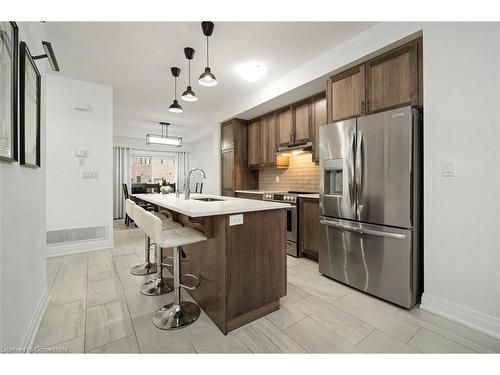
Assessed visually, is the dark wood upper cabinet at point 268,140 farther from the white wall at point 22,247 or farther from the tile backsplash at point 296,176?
the white wall at point 22,247

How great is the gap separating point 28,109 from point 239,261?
1748 millimetres

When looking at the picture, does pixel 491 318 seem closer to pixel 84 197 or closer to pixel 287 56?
pixel 287 56

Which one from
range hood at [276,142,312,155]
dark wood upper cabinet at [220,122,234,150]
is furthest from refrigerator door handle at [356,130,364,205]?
dark wood upper cabinet at [220,122,234,150]

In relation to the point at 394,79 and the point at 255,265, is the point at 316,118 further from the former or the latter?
the point at 255,265

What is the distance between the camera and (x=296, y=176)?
4141 mm

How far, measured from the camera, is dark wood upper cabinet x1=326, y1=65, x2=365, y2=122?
7.97 feet

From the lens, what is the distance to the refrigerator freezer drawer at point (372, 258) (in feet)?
6.40

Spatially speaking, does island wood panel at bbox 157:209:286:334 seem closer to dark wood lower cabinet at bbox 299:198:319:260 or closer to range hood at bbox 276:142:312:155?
dark wood lower cabinet at bbox 299:198:319:260

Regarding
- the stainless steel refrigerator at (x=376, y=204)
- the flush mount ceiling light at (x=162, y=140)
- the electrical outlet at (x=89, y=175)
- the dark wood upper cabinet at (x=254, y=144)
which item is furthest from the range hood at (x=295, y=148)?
the electrical outlet at (x=89, y=175)

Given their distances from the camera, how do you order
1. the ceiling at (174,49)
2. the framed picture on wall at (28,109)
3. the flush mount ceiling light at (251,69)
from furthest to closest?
the flush mount ceiling light at (251,69), the ceiling at (174,49), the framed picture on wall at (28,109)

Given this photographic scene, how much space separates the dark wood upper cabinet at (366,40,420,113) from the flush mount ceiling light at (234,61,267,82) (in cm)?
132

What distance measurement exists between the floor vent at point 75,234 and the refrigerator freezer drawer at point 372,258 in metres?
3.41

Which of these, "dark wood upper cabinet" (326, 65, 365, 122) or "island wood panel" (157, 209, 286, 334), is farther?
"dark wood upper cabinet" (326, 65, 365, 122)

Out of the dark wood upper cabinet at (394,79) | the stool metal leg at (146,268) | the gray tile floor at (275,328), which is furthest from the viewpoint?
the stool metal leg at (146,268)
